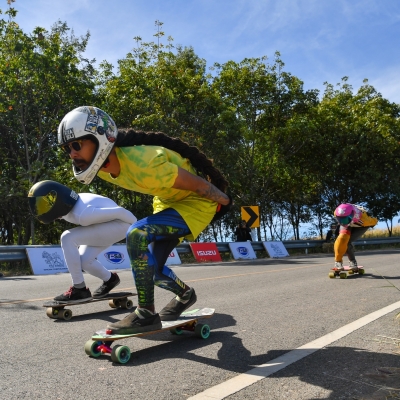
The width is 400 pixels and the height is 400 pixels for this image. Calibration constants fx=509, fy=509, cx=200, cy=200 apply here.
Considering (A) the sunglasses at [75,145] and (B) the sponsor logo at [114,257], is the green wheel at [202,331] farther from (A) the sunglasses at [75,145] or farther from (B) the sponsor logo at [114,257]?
(B) the sponsor logo at [114,257]

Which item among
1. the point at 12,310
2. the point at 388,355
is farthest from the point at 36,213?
the point at 388,355

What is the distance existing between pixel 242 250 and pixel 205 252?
241cm

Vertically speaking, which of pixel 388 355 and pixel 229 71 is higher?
pixel 229 71

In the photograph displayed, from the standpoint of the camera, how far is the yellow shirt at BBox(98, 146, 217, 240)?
12.3ft

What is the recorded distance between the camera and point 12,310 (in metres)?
6.13

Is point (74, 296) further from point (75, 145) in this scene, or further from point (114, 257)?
point (114, 257)

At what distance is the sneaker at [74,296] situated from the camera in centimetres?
581

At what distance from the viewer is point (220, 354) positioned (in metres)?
4.02

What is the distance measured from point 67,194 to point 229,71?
75.3ft

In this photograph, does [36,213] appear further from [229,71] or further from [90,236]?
[229,71]

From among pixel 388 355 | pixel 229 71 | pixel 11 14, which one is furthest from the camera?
pixel 229 71

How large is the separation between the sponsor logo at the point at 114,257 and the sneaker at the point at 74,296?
8154mm

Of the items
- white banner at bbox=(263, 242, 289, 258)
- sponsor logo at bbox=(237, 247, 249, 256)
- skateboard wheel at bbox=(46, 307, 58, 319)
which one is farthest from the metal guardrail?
skateboard wheel at bbox=(46, 307, 58, 319)

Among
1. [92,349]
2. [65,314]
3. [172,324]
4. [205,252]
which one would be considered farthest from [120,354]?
[205,252]
